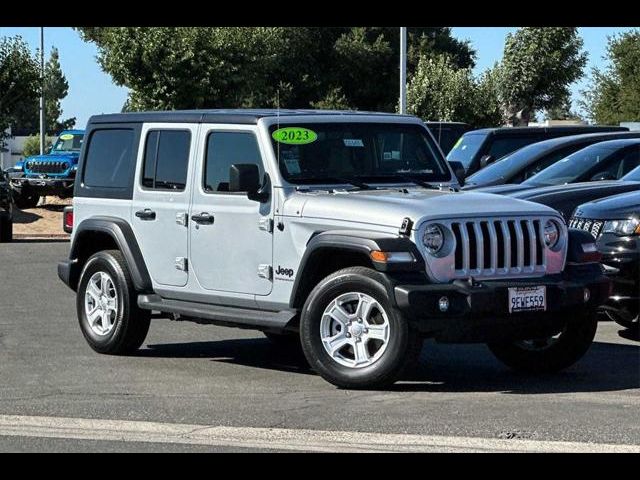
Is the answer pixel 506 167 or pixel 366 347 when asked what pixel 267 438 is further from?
pixel 506 167

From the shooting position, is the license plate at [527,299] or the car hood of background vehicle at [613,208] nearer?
the license plate at [527,299]

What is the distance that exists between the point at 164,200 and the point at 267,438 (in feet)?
11.5

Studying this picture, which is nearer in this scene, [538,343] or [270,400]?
[270,400]

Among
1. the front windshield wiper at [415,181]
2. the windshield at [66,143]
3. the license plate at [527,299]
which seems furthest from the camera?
the windshield at [66,143]

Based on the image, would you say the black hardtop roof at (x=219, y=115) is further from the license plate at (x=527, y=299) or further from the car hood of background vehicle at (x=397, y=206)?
the license plate at (x=527, y=299)

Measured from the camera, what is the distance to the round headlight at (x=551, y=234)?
934 cm

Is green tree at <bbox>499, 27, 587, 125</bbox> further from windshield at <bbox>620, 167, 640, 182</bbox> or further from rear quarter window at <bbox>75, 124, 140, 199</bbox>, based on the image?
rear quarter window at <bbox>75, 124, 140, 199</bbox>

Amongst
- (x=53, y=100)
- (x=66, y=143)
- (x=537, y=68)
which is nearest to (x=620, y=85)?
(x=537, y=68)

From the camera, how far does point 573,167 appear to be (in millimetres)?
15281

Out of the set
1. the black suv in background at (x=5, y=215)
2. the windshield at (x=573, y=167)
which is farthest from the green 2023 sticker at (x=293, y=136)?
the black suv in background at (x=5, y=215)

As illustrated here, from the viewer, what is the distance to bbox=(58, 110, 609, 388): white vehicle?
29.0 feet

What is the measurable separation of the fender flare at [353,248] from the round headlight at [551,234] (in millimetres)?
1041

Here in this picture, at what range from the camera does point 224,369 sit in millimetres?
10156

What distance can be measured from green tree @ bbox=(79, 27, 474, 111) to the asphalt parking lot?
24.2 m
